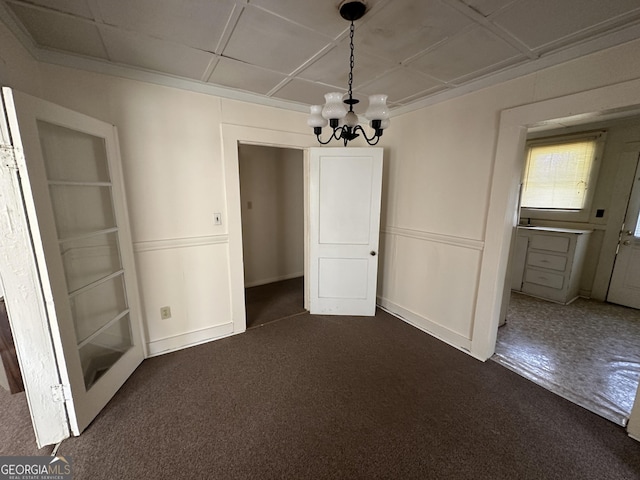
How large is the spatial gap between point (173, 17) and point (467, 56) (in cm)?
183

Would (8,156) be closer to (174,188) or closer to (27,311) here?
(27,311)

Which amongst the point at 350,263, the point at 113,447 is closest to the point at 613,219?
the point at 350,263

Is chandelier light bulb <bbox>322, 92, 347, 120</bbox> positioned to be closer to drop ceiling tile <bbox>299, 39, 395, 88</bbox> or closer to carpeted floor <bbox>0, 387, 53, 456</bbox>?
drop ceiling tile <bbox>299, 39, 395, 88</bbox>

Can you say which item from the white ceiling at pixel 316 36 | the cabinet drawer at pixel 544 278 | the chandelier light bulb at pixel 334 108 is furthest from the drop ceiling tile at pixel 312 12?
the cabinet drawer at pixel 544 278

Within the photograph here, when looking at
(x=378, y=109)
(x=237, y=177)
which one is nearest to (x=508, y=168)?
(x=378, y=109)

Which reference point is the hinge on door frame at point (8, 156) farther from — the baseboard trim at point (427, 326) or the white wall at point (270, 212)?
the baseboard trim at point (427, 326)

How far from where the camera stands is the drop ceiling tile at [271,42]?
1.40 metres

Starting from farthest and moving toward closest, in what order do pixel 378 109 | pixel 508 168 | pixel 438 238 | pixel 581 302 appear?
pixel 581 302 < pixel 438 238 < pixel 508 168 < pixel 378 109

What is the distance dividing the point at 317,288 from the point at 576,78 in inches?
108

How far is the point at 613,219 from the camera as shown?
335 cm

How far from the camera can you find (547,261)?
3.54 metres

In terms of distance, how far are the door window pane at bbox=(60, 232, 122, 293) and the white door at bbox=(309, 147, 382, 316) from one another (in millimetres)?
1803

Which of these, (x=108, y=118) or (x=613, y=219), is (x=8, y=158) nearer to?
(x=108, y=118)

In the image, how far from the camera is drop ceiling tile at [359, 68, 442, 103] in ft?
6.60
